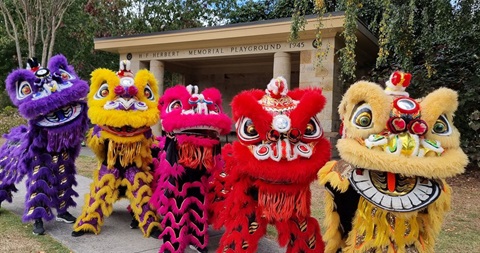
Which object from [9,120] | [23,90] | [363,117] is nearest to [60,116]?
[23,90]

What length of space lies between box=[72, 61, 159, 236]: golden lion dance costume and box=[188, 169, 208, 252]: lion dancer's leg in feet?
2.23

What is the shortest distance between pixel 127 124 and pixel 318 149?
73.5 inches

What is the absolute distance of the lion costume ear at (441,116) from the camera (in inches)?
86.7

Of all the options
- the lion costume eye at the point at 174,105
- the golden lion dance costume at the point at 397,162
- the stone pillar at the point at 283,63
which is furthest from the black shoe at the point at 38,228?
the stone pillar at the point at 283,63

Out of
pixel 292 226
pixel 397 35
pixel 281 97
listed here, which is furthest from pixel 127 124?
pixel 397 35

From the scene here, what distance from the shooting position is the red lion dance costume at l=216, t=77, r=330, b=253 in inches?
104

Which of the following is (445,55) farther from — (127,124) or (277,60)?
(127,124)

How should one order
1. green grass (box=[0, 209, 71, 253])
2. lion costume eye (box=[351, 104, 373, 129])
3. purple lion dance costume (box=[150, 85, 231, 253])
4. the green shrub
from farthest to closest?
the green shrub → green grass (box=[0, 209, 71, 253]) → purple lion dance costume (box=[150, 85, 231, 253]) → lion costume eye (box=[351, 104, 373, 129])

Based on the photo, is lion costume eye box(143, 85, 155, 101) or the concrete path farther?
lion costume eye box(143, 85, 155, 101)

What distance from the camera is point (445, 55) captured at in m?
8.66

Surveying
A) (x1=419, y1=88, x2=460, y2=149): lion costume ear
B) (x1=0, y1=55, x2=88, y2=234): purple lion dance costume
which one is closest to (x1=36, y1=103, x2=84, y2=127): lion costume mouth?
(x1=0, y1=55, x2=88, y2=234): purple lion dance costume

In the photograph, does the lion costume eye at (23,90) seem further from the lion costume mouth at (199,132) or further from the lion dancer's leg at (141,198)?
the lion costume mouth at (199,132)

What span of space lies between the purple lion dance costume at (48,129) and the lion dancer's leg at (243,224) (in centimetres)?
217

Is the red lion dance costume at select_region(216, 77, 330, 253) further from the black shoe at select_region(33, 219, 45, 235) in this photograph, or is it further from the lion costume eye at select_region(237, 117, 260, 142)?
the black shoe at select_region(33, 219, 45, 235)
